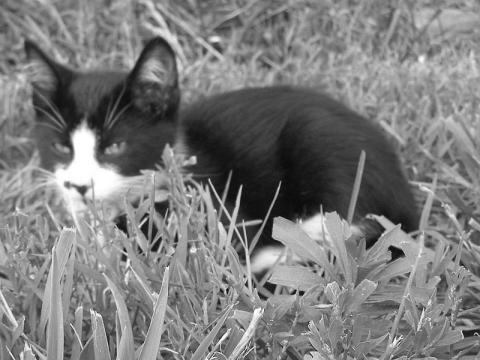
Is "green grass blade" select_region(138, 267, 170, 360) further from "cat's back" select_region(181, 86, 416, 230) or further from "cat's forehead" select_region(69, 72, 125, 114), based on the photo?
"cat's forehead" select_region(69, 72, 125, 114)

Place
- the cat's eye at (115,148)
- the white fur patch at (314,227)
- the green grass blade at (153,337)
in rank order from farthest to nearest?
the cat's eye at (115,148), the white fur patch at (314,227), the green grass blade at (153,337)

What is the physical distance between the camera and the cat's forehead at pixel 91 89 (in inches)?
85.0

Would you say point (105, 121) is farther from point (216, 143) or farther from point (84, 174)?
point (216, 143)

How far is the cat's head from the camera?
2.10 meters

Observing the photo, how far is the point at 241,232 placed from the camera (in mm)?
2037

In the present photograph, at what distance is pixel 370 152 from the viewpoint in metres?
2.13

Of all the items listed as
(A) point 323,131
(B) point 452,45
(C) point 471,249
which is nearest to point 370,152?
(A) point 323,131

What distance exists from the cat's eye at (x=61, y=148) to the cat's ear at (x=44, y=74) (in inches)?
5.3

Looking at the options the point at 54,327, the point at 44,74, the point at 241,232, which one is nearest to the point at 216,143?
the point at 241,232

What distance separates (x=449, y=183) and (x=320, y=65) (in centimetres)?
130

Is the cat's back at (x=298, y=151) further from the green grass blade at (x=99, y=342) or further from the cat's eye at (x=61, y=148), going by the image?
the green grass blade at (x=99, y=342)

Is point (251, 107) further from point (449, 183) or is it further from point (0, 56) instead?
point (0, 56)

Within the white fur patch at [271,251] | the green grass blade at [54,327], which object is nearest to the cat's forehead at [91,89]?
the white fur patch at [271,251]

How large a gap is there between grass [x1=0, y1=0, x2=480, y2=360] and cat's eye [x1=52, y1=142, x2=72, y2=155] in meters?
0.18
